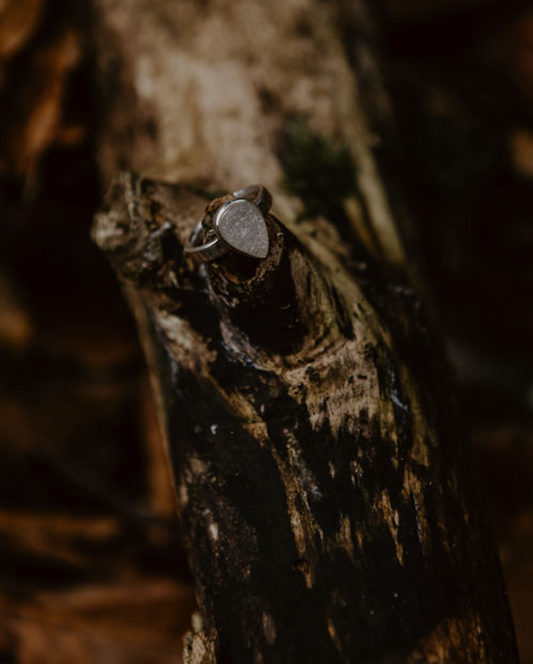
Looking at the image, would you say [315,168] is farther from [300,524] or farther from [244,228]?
[300,524]

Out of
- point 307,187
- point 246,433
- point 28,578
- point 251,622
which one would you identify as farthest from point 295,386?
point 28,578

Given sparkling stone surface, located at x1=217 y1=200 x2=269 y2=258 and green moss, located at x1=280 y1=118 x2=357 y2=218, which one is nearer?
sparkling stone surface, located at x1=217 y1=200 x2=269 y2=258

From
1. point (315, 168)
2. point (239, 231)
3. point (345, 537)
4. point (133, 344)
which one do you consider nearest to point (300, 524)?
point (345, 537)

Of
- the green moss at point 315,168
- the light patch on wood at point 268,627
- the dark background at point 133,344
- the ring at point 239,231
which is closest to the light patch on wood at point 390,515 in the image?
the light patch on wood at point 268,627

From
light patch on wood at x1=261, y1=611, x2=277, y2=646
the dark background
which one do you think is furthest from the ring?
the dark background

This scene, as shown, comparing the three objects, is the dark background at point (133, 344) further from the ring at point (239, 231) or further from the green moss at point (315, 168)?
the ring at point (239, 231)

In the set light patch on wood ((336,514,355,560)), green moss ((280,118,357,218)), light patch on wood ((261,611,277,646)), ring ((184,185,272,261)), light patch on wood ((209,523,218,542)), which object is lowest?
light patch on wood ((261,611,277,646))

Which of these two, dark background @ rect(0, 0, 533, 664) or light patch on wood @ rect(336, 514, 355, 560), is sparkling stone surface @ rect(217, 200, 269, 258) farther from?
dark background @ rect(0, 0, 533, 664)

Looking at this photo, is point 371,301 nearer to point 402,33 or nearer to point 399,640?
point 399,640
